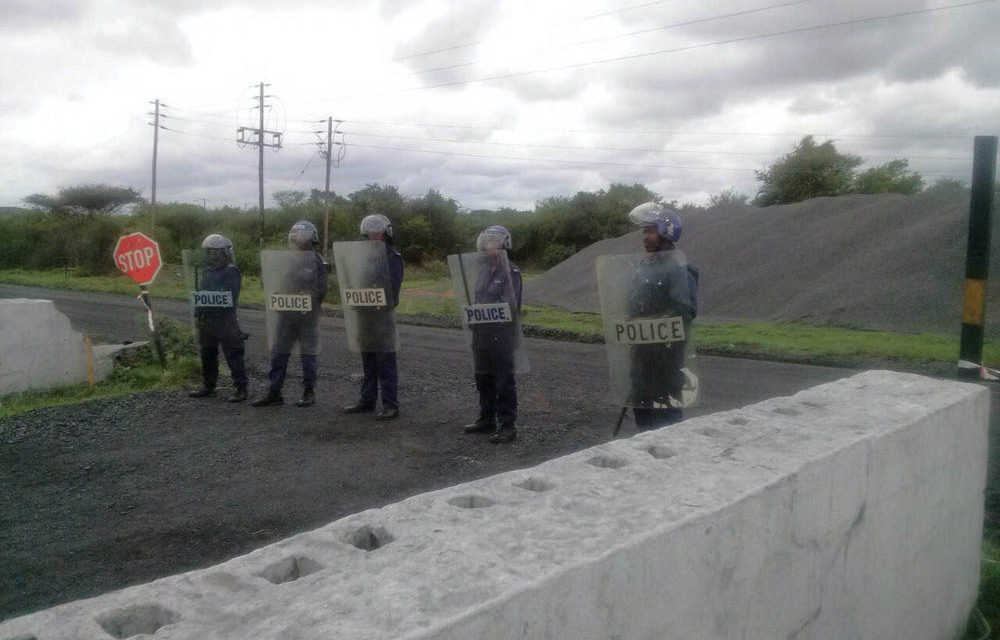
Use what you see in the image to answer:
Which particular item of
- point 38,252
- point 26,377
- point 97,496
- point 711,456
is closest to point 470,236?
point 38,252

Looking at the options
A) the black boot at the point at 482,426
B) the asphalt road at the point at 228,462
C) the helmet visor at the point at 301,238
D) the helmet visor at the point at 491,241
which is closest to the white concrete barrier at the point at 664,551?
the asphalt road at the point at 228,462

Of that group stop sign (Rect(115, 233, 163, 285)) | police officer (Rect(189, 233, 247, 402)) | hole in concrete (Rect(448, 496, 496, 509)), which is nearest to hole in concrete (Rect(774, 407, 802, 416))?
hole in concrete (Rect(448, 496, 496, 509))

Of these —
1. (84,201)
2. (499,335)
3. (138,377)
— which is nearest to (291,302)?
(499,335)

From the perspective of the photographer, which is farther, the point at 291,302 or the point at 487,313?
the point at 291,302

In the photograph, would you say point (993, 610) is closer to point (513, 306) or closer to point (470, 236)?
point (513, 306)

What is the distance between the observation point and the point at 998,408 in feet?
29.9

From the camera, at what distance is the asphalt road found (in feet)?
17.0

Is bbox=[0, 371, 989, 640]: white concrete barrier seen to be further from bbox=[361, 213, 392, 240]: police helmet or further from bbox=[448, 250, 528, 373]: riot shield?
bbox=[361, 213, 392, 240]: police helmet

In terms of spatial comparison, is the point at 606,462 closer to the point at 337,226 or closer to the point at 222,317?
the point at 222,317

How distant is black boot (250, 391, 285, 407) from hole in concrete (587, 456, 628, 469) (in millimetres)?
7483

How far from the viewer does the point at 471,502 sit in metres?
2.56

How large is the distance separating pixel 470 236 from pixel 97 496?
46.7 metres

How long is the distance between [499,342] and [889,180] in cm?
4684

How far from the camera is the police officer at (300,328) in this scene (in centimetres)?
973
